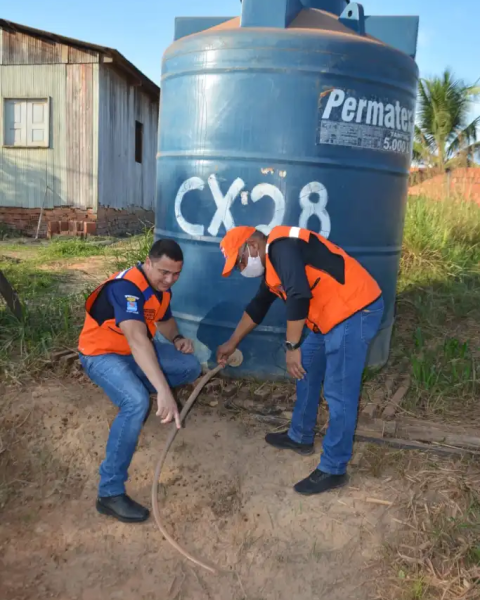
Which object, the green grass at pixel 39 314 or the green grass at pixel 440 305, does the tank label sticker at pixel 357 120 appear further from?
the green grass at pixel 39 314

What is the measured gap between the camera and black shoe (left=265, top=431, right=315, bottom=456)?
318 centimetres

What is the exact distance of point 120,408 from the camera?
110 inches

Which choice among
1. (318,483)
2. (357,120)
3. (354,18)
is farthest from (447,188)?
(318,483)

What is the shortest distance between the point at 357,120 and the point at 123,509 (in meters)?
2.61

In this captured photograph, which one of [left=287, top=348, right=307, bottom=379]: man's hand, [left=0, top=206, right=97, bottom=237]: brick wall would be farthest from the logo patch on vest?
[left=0, top=206, right=97, bottom=237]: brick wall

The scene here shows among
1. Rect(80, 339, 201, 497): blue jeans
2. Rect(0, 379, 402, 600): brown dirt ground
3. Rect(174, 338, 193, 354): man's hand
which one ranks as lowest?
Rect(0, 379, 402, 600): brown dirt ground

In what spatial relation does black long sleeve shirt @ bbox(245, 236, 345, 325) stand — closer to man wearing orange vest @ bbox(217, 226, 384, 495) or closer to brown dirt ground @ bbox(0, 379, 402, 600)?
man wearing orange vest @ bbox(217, 226, 384, 495)

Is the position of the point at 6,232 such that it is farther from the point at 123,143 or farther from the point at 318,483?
the point at 318,483

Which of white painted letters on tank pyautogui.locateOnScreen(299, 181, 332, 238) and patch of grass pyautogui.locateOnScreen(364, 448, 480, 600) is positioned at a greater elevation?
white painted letters on tank pyautogui.locateOnScreen(299, 181, 332, 238)

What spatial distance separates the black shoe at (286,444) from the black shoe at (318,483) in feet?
0.81

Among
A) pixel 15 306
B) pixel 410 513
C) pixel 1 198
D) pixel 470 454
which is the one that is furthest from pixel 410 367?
pixel 1 198

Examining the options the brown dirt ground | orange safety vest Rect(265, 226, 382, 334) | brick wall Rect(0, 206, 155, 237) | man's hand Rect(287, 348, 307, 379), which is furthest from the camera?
brick wall Rect(0, 206, 155, 237)

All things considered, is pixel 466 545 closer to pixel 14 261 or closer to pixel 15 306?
pixel 15 306

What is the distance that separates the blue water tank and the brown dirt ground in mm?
795
